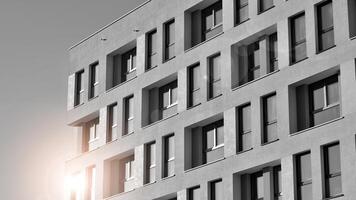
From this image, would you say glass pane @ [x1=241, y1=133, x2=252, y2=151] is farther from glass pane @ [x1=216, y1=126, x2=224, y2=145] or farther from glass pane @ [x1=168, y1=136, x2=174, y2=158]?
glass pane @ [x1=168, y1=136, x2=174, y2=158]

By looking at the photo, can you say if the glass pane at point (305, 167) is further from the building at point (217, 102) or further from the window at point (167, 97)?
the window at point (167, 97)

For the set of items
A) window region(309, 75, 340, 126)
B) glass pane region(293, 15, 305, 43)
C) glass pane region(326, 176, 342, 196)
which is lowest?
glass pane region(326, 176, 342, 196)

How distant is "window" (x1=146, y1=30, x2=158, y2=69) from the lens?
58.4m

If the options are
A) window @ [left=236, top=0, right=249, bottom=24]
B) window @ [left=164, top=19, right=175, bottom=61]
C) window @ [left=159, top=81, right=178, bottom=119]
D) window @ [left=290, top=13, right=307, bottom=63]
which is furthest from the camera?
window @ [left=164, top=19, right=175, bottom=61]

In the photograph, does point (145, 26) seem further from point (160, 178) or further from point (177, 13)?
point (160, 178)

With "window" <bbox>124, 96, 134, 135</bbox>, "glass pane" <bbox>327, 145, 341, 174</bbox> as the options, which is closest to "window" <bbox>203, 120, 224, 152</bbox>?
"window" <bbox>124, 96, 134, 135</bbox>

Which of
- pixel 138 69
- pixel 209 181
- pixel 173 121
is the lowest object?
pixel 209 181

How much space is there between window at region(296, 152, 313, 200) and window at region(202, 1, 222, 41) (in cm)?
1012

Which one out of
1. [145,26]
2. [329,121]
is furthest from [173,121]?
[329,121]

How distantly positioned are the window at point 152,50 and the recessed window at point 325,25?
1299 centimetres

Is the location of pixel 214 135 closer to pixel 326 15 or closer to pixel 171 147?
pixel 171 147

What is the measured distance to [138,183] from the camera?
56906 millimetres

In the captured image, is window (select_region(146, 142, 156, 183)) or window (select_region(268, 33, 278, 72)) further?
window (select_region(146, 142, 156, 183))

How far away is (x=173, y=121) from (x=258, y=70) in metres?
6.16
